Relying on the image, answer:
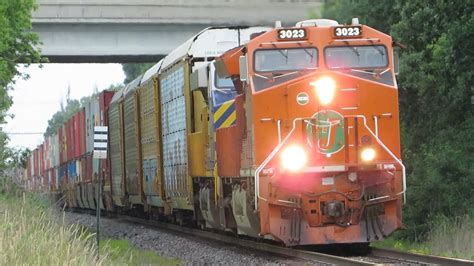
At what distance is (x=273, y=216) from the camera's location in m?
12.8

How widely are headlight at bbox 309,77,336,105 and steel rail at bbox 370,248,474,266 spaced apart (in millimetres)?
2517

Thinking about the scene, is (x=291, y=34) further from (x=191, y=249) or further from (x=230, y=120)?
(x=191, y=249)

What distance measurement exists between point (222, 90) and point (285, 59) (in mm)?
2749

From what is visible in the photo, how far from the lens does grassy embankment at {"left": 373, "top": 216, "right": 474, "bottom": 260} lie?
44.2ft

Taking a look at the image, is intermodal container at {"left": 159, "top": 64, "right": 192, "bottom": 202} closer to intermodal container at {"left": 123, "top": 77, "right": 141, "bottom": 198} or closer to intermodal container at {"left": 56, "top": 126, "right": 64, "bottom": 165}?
intermodal container at {"left": 123, "top": 77, "right": 141, "bottom": 198}

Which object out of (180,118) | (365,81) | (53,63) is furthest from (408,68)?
(53,63)

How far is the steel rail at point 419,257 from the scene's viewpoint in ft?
35.8

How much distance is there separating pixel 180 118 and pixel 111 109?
11.3 meters

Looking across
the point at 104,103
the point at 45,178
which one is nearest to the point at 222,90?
the point at 104,103

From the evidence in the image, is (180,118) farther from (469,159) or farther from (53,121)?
(53,121)

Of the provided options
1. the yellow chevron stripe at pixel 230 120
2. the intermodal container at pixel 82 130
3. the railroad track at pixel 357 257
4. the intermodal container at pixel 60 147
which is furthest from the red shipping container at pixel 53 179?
the yellow chevron stripe at pixel 230 120

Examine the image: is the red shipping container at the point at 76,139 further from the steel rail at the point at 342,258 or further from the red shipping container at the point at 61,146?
the steel rail at the point at 342,258

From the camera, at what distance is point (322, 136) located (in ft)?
42.2

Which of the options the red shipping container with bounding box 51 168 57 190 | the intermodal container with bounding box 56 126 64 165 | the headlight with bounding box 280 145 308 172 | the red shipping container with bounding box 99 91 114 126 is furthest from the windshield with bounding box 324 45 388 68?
the red shipping container with bounding box 51 168 57 190
